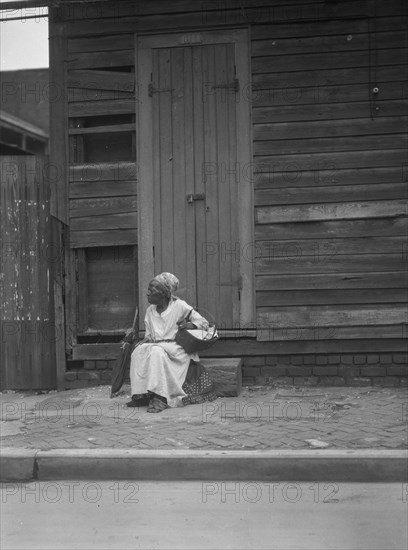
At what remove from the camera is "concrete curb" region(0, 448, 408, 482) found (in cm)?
527

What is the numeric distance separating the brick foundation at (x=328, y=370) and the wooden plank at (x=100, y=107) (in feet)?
10.2

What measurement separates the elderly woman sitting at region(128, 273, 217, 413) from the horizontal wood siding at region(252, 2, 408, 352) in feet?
3.29

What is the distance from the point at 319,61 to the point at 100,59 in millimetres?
2433

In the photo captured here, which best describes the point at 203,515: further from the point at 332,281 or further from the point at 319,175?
the point at 319,175

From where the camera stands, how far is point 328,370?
812cm

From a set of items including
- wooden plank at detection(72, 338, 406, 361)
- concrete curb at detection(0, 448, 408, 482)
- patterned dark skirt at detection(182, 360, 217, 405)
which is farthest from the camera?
wooden plank at detection(72, 338, 406, 361)

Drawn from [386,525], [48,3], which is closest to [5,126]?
[48,3]

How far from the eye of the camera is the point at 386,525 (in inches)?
174

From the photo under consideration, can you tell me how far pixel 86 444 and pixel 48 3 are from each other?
5113 mm

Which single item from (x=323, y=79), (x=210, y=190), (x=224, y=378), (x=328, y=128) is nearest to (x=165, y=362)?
(x=224, y=378)

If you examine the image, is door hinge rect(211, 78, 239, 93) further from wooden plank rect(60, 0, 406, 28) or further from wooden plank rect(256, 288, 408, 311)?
wooden plank rect(256, 288, 408, 311)

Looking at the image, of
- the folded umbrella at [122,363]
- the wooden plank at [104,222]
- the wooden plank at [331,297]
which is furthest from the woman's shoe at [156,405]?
the wooden plank at [104,222]

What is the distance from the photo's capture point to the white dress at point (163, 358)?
703 centimetres

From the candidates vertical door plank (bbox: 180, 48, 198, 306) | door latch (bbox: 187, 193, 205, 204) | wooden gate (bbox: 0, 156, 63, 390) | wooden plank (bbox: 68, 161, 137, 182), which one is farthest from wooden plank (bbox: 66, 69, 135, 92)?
Answer: door latch (bbox: 187, 193, 205, 204)
